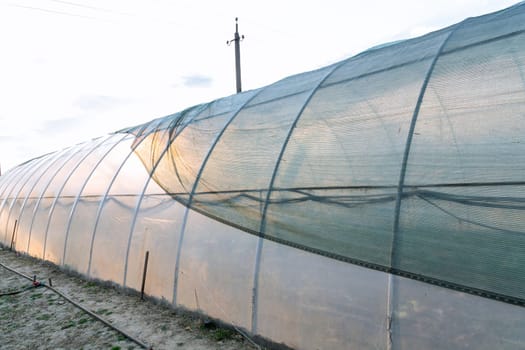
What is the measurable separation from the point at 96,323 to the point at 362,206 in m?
7.03

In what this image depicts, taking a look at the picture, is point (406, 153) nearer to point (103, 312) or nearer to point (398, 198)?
point (398, 198)

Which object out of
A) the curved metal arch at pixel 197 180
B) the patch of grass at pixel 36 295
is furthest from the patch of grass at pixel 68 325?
the patch of grass at pixel 36 295

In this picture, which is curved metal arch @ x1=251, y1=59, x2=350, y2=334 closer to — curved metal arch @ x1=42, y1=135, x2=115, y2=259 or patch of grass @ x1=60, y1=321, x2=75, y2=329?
patch of grass @ x1=60, y1=321, x2=75, y2=329

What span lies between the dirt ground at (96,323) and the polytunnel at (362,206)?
1.38 feet

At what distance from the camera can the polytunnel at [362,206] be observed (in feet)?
15.1

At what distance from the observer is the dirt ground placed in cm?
722

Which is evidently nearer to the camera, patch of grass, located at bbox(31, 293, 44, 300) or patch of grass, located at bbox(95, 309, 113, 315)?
patch of grass, located at bbox(95, 309, 113, 315)

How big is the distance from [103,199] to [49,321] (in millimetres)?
4535

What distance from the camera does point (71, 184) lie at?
15016mm

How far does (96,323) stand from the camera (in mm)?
8453

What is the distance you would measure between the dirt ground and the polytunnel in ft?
1.38

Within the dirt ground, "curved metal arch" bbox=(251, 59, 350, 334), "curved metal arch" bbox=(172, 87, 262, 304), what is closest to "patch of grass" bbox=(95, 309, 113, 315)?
the dirt ground

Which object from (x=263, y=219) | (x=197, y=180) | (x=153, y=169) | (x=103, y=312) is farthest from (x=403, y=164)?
(x=103, y=312)

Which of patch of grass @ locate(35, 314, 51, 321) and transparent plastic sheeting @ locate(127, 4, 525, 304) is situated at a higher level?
transparent plastic sheeting @ locate(127, 4, 525, 304)
